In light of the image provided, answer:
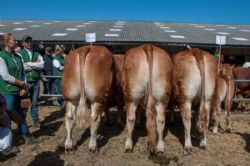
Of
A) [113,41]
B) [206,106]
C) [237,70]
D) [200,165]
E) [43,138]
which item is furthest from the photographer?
[113,41]

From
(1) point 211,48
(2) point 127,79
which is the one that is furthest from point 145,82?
(1) point 211,48

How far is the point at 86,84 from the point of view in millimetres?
5363

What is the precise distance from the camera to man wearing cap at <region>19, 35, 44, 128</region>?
666 cm

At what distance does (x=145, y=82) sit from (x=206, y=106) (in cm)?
117

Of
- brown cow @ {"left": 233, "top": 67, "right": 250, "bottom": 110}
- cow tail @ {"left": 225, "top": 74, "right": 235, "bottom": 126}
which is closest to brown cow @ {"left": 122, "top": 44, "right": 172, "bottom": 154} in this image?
cow tail @ {"left": 225, "top": 74, "right": 235, "bottom": 126}

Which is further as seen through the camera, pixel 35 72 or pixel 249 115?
pixel 249 115

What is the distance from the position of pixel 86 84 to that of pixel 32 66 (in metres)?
1.78

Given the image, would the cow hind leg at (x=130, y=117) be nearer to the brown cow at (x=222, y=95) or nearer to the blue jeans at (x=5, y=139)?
the brown cow at (x=222, y=95)

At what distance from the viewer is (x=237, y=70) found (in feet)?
35.2

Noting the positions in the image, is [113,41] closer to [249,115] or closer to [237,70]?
[237,70]

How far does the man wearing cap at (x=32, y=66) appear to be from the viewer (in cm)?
666

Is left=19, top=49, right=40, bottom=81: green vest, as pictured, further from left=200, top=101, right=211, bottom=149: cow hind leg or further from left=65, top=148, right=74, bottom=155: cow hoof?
left=200, top=101, right=211, bottom=149: cow hind leg

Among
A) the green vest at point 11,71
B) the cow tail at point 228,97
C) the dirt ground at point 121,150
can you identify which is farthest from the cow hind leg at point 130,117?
the cow tail at point 228,97

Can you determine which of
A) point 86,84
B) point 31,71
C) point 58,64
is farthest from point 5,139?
point 58,64
